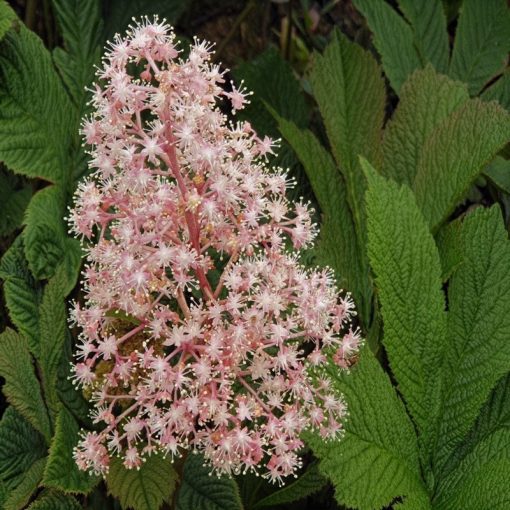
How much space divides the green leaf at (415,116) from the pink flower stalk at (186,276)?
39cm

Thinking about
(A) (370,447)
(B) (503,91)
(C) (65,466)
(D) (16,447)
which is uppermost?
(B) (503,91)

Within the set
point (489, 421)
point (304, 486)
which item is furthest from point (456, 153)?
point (304, 486)

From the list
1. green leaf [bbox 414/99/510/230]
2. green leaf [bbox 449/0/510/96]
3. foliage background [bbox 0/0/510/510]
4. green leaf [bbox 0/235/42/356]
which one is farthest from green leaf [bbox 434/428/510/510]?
green leaf [bbox 449/0/510/96]

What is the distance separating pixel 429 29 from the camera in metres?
1.30

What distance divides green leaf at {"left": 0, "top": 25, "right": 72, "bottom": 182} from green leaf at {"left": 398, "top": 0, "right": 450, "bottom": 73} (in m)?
0.56

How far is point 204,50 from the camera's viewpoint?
744mm

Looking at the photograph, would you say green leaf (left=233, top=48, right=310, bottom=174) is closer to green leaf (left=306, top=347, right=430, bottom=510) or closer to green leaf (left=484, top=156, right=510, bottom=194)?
green leaf (left=484, top=156, right=510, bottom=194)

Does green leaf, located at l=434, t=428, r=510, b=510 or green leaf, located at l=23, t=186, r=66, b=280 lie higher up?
green leaf, located at l=434, t=428, r=510, b=510

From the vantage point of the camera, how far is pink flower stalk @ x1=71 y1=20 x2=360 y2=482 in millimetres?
709

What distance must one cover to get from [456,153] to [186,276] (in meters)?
0.47

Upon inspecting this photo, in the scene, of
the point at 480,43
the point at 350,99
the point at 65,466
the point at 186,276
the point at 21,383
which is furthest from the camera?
the point at 480,43

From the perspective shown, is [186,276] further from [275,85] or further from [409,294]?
[275,85]

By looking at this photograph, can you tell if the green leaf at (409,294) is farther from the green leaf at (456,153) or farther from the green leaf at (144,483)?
the green leaf at (144,483)

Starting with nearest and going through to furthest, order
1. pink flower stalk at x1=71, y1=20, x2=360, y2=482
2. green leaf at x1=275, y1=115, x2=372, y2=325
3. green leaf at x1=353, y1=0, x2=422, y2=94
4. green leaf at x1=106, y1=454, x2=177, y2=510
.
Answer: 1. pink flower stalk at x1=71, y1=20, x2=360, y2=482
2. green leaf at x1=106, y1=454, x2=177, y2=510
3. green leaf at x1=275, y1=115, x2=372, y2=325
4. green leaf at x1=353, y1=0, x2=422, y2=94
